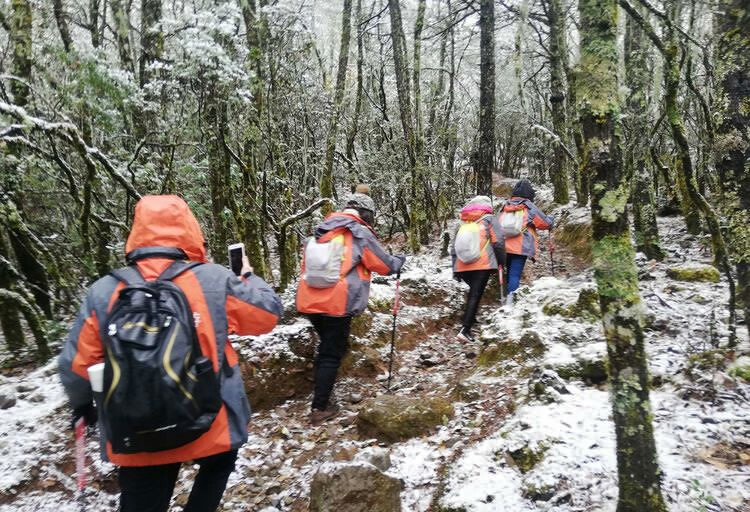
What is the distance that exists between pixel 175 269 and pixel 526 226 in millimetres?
6158

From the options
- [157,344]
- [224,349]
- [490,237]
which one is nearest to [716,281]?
[490,237]

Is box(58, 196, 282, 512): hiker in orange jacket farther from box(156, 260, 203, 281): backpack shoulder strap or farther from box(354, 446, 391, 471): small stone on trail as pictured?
box(354, 446, 391, 471): small stone on trail

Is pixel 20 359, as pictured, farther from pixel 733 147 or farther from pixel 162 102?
pixel 733 147

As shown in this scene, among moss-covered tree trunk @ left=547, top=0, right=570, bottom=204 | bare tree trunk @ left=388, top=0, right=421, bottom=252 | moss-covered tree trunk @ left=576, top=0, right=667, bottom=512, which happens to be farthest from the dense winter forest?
moss-covered tree trunk @ left=547, top=0, right=570, bottom=204

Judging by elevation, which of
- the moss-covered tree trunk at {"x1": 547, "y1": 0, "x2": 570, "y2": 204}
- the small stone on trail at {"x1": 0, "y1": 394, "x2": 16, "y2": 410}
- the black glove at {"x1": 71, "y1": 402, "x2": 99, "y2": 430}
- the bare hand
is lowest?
the small stone on trail at {"x1": 0, "y1": 394, "x2": 16, "y2": 410}

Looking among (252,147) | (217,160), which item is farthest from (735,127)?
(252,147)

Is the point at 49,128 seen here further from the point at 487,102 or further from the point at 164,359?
the point at 487,102

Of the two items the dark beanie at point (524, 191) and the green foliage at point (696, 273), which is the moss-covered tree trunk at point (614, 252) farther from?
the dark beanie at point (524, 191)

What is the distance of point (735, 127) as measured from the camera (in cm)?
339

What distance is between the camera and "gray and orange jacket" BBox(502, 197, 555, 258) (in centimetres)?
750

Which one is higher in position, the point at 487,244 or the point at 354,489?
the point at 487,244

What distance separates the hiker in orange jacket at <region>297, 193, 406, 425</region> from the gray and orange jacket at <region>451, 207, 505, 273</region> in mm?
1919

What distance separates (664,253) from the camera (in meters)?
8.27

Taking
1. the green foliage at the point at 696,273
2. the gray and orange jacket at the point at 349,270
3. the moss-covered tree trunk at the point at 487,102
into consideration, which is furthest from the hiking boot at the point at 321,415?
the moss-covered tree trunk at the point at 487,102
